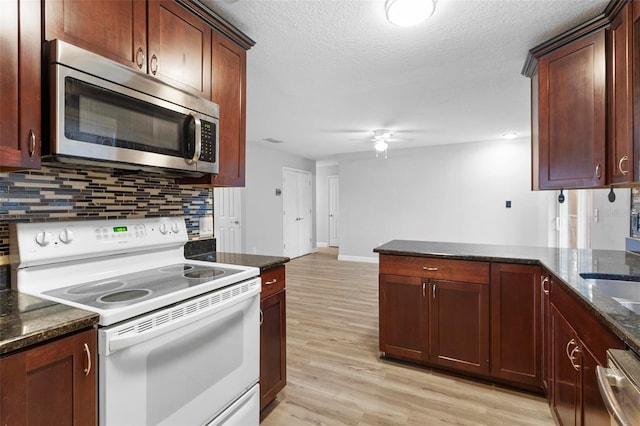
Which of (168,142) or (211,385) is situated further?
(168,142)

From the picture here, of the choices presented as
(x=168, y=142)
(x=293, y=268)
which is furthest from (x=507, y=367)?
(x=293, y=268)

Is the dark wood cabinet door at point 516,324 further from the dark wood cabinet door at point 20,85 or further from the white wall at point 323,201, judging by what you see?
the white wall at point 323,201

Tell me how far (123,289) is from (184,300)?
0.29m

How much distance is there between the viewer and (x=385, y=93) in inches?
123

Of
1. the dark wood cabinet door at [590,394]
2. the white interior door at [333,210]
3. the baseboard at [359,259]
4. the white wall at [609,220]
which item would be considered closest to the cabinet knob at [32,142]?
the dark wood cabinet door at [590,394]

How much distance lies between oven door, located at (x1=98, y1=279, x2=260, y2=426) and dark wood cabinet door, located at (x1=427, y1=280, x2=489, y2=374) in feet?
4.40

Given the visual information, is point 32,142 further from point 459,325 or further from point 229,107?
point 459,325

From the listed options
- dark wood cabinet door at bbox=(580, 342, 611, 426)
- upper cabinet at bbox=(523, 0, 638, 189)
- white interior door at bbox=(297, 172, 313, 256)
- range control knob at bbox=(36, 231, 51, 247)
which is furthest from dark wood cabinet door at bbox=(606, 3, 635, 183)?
white interior door at bbox=(297, 172, 313, 256)

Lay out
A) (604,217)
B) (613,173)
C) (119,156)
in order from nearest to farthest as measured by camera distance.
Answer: (119,156) < (613,173) < (604,217)

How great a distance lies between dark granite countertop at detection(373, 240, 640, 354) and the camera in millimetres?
993

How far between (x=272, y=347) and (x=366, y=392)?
0.76 metres

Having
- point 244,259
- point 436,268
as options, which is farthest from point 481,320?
point 244,259

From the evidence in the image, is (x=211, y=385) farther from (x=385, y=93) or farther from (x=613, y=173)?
(x=385, y=93)

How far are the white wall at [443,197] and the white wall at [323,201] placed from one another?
7.08ft
